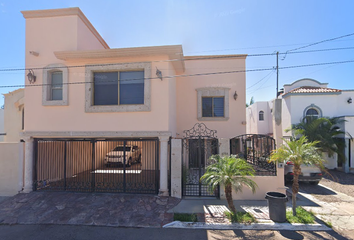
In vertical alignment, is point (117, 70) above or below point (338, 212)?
above

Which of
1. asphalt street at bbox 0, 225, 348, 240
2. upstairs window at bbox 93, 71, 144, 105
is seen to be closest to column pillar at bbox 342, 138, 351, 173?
asphalt street at bbox 0, 225, 348, 240

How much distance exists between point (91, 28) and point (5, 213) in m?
8.35

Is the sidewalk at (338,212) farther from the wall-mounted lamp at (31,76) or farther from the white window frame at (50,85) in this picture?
the wall-mounted lamp at (31,76)

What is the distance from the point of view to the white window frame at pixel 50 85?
7.65 m

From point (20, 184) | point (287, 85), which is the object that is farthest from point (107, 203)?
point (287, 85)

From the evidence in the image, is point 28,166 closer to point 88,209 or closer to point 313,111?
point 88,209

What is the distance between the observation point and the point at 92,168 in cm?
754

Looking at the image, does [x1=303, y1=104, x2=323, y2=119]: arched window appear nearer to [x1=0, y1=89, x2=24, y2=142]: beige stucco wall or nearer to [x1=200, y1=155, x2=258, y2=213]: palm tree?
[x1=200, y1=155, x2=258, y2=213]: palm tree

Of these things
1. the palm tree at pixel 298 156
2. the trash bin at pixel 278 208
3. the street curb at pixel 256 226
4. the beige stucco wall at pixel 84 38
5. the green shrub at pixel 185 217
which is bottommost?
the street curb at pixel 256 226

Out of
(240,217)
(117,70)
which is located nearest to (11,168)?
(117,70)

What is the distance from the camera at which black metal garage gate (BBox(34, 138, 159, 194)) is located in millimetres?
7438

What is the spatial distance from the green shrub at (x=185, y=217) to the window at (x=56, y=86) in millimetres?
6682

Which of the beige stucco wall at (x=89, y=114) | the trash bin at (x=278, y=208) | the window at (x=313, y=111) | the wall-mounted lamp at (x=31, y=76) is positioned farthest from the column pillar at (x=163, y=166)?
the window at (x=313, y=111)

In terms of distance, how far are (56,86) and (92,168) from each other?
3.89m
